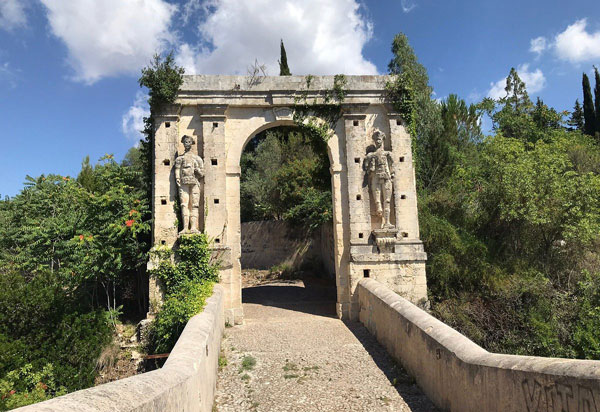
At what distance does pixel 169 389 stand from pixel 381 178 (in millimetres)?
7556

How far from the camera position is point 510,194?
36.8 feet

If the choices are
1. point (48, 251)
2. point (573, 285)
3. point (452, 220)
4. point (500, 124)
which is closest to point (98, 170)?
point (48, 251)

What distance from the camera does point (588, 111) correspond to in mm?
24250

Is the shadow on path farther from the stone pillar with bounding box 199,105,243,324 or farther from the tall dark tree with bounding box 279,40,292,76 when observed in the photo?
the tall dark tree with bounding box 279,40,292,76

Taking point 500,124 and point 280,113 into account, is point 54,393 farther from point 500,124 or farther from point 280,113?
point 500,124

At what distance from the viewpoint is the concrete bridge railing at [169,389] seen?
2.43 m

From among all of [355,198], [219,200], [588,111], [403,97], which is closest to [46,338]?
[219,200]

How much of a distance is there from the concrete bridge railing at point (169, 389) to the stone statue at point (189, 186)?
4088 mm

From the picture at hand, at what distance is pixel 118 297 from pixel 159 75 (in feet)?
20.6

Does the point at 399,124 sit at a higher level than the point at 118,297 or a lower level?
higher

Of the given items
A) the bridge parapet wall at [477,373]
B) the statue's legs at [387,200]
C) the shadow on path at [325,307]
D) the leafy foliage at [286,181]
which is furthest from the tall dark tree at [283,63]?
the bridge parapet wall at [477,373]

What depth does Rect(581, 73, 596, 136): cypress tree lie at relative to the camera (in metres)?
24.2

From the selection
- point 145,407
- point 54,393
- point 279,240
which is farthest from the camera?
point 279,240

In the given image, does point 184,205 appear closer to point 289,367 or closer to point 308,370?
point 289,367
